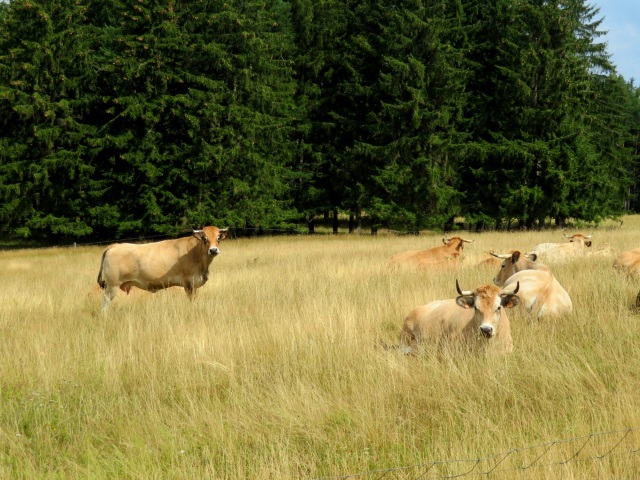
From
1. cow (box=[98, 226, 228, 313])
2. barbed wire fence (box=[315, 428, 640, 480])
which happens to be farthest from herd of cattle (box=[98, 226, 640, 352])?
barbed wire fence (box=[315, 428, 640, 480])

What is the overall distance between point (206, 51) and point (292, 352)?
984 inches

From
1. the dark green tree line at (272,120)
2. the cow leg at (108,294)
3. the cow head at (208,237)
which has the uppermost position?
the dark green tree line at (272,120)

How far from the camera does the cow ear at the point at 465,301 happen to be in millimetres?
6043

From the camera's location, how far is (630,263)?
1020 centimetres

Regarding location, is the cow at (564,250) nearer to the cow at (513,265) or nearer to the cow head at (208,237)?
the cow at (513,265)

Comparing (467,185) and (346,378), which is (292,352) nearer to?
(346,378)

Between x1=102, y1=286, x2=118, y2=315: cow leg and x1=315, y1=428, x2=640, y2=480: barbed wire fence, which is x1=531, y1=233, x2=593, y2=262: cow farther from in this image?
x1=315, y1=428, x2=640, y2=480: barbed wire fence

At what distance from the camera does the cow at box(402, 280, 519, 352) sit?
5934mm

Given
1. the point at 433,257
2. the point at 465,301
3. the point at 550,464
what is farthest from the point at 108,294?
the point at 550,464

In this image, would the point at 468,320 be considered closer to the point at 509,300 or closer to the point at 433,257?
the point at 509,300

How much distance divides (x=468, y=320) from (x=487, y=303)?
Result: 0.45 m

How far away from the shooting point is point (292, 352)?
6176mm

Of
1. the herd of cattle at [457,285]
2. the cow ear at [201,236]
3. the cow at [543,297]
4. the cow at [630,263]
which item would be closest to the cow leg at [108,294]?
the herd of cattle at [457,285]

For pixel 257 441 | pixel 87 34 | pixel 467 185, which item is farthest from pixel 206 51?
pixel 257 441
